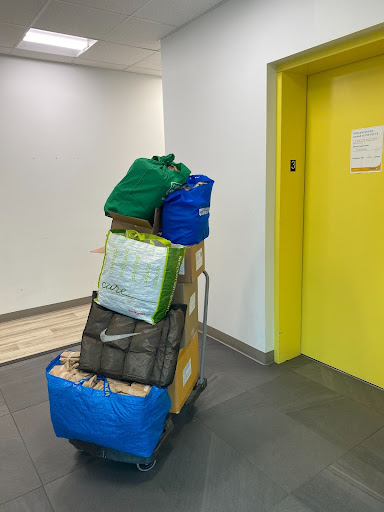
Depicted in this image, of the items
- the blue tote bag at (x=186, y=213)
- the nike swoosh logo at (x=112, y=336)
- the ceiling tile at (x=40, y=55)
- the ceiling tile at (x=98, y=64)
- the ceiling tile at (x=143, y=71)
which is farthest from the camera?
the ceiling tile at (x=143, y=71)

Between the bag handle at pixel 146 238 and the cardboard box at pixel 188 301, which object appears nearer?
the bag handle at pixel 146 238

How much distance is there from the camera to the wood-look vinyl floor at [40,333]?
337cm

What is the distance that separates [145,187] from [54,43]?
2.51 metres

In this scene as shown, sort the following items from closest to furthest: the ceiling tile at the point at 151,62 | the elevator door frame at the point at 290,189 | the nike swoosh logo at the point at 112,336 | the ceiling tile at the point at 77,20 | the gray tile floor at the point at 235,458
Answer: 1. the gray tile floor at the point at 235,458
2. the nike swoosh logo at the point at 112,336
3. the elevator door frame at the point at 290,189
4. the ceiling tile at the point at 77,20
5. the ceiling tile at the point at 151,62

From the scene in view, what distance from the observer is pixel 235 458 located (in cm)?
200

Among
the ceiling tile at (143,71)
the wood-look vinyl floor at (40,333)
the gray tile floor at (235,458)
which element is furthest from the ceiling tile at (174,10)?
the wood-look vinyl floor at (40,333)

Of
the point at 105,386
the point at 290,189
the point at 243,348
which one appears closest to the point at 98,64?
the point at 290,189

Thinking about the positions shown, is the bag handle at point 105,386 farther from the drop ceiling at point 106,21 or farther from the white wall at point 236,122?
the drop ceiling at point 106,21

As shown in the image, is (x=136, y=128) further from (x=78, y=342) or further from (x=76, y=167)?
(x=78, y=342)

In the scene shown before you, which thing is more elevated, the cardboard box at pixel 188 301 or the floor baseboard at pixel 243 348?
the cardboard box at pixel 188 301

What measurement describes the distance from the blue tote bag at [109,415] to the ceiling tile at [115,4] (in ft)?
7.91

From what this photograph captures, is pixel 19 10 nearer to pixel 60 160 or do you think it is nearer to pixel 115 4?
pixel 115 4

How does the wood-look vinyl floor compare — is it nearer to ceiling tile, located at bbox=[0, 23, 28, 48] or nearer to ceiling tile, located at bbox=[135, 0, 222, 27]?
ceiling tile, located at bbox=[0, 23, 28, 48]

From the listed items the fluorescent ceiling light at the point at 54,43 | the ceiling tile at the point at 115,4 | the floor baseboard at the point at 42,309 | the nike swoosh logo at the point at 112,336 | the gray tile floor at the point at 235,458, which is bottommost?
the gray tile floor at the point at 235,458
